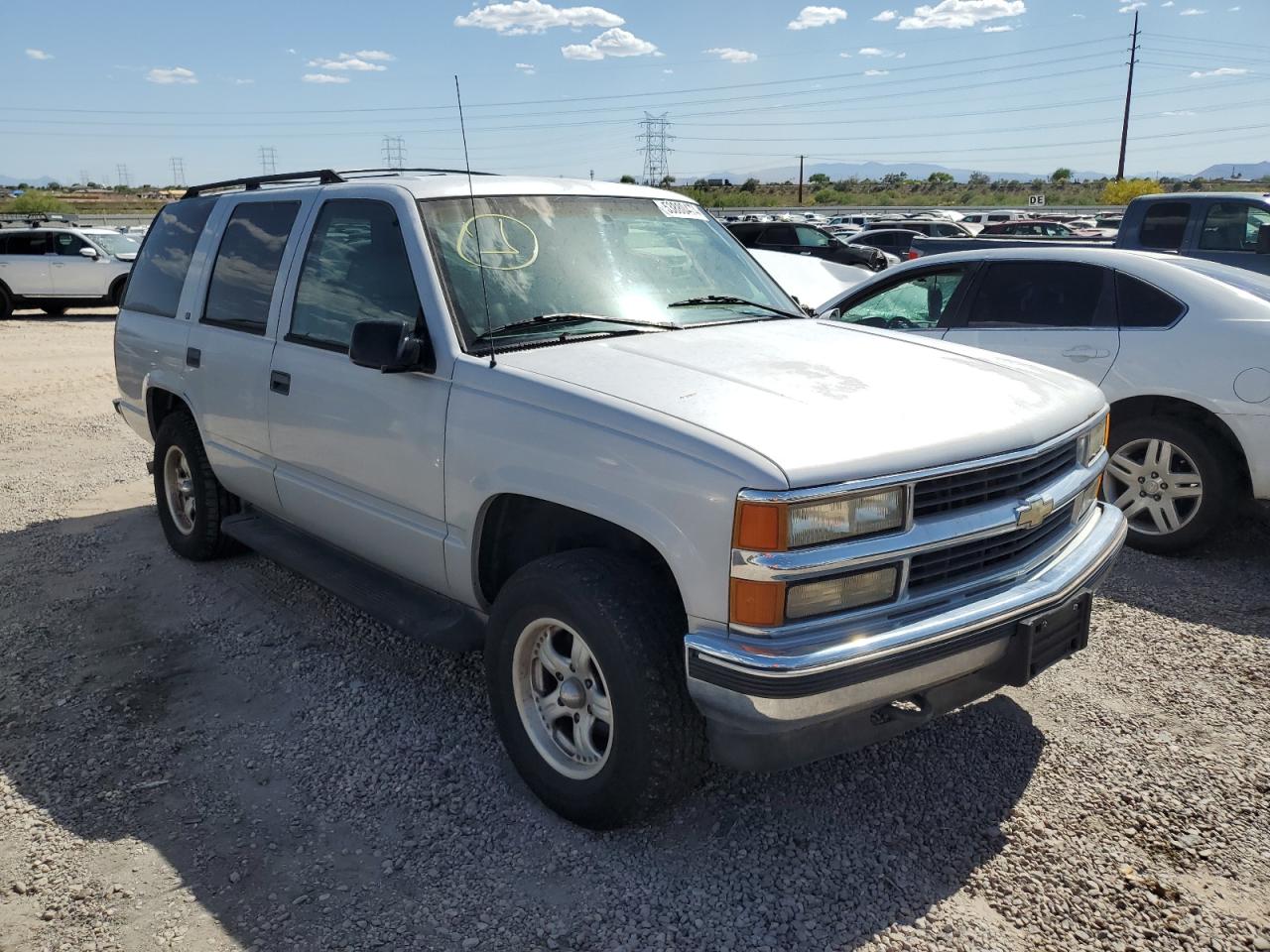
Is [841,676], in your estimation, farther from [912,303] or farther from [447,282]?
[912,303]

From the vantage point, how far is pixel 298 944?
270 cm

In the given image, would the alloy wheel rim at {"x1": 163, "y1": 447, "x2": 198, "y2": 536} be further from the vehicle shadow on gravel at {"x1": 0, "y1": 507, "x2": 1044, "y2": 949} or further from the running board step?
the vehicle shadow on gravel at {"x1": 0, "y1": 507, "x2": 1044, "y2": 949}

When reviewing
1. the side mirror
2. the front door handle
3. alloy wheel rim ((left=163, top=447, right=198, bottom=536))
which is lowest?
alloy wheel rim ((left=163, top=447, right=198, bottom=536))

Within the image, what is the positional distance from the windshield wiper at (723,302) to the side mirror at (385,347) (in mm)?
1050

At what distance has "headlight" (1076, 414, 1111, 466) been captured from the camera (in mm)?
3479

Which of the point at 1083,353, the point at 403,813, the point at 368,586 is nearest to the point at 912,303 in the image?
the point at 1083,353

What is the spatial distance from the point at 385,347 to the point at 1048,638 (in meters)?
2.25

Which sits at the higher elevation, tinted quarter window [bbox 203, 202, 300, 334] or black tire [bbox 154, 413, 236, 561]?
tinted quarter window [bbox 203, 202, 300, 334]

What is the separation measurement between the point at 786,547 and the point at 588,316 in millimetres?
1450

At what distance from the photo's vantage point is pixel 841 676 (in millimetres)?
2586

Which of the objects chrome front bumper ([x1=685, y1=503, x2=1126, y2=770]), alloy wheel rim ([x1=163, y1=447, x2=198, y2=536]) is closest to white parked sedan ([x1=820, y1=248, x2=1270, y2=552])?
chrome front bumper ([x1=685, y1=503, x2=1126, y2=770])

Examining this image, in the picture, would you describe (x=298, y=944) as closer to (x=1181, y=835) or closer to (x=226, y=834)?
(x=226, y=834)

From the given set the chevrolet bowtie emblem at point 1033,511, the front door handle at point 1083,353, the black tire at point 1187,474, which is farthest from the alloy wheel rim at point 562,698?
the front door handle at point 1083,353

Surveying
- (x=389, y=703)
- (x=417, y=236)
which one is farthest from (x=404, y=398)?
(x=389, y=703)
